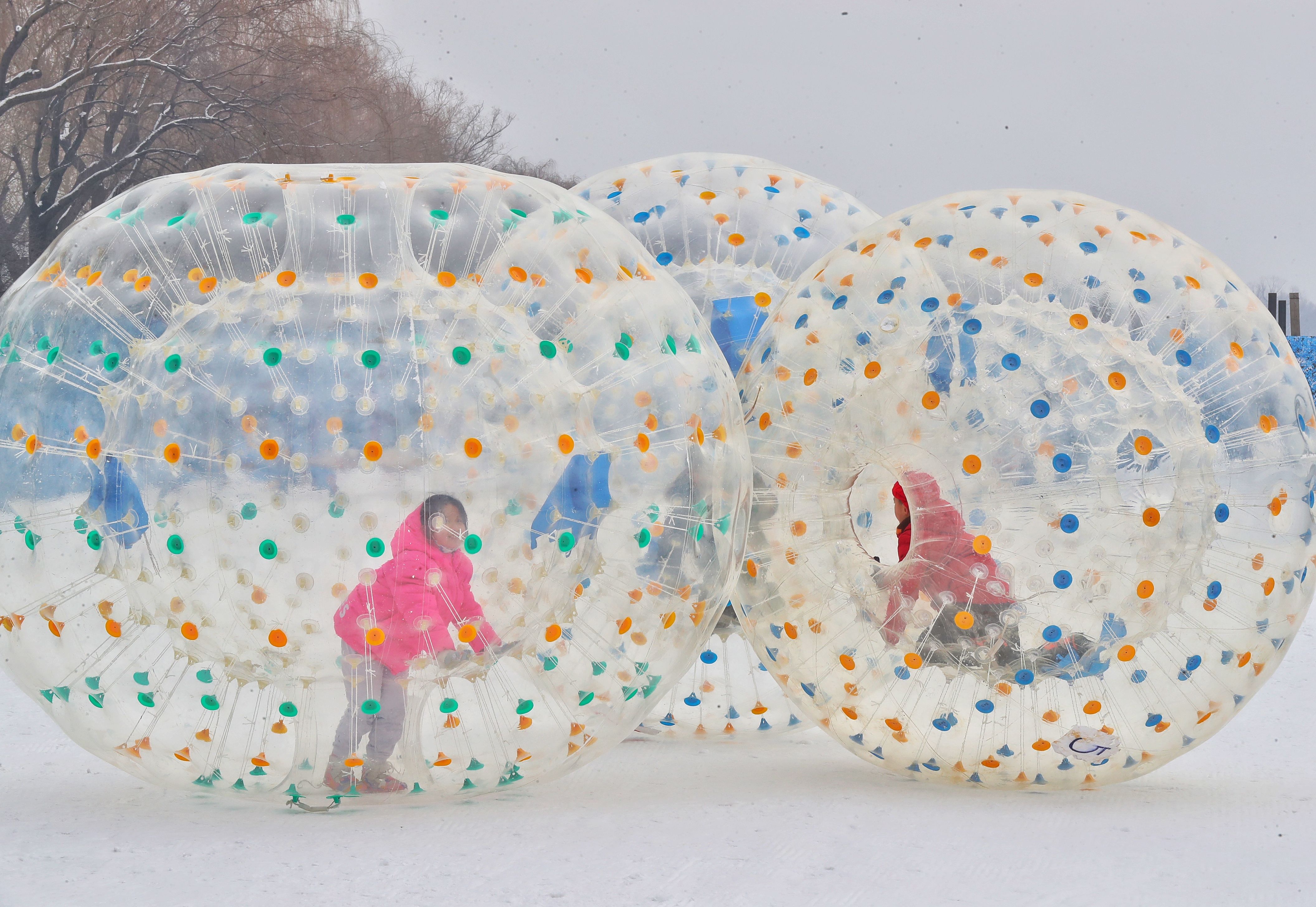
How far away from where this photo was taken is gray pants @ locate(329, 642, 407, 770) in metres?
2.41

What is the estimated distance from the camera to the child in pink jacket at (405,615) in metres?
2.37

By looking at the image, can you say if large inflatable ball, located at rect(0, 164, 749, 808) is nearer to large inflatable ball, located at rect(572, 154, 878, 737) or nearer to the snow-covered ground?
the snow-covered ground

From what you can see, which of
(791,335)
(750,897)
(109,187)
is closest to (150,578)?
(750,897)

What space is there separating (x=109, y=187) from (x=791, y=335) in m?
17.0

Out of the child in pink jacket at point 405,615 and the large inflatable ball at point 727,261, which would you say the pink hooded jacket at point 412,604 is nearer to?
the child in pink jacket at point 405,615

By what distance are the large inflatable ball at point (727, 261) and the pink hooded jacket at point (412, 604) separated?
44.9 inches

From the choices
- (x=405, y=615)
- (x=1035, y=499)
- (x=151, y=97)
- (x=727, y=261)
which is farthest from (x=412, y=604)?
(x=151, y=97)

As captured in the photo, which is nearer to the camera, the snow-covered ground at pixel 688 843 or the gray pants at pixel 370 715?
the snow-covered ground at pixel 688 843

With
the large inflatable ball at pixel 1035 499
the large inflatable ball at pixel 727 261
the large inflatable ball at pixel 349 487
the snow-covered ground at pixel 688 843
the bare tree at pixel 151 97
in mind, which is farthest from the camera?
the bare tree at pixel 151 97

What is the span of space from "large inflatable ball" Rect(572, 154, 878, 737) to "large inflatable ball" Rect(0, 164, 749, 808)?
2.58 ft

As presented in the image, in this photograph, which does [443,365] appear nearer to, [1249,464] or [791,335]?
[791,335]

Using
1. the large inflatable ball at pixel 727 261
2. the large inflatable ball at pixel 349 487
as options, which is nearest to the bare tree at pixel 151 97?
the large inflatable ball at pixel 727 261

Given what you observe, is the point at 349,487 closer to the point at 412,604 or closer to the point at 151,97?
the point at 412,604

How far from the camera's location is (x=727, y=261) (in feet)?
11.5
